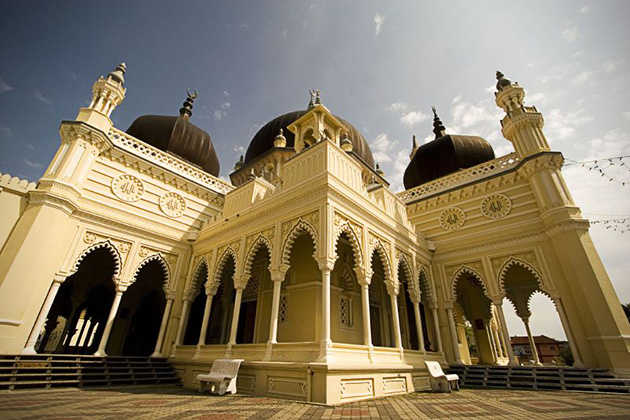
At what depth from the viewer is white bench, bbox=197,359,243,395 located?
716 centimetres

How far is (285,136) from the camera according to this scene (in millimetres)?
18766

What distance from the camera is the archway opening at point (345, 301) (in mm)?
10719

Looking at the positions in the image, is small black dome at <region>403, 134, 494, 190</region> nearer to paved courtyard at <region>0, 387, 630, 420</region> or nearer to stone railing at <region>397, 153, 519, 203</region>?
stone railing at <region>397, 153, 519, 203</region>

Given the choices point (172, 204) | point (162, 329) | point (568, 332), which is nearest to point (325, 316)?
point (162, 329)

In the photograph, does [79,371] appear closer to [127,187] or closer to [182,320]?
[182,320]

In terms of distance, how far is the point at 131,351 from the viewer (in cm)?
1479

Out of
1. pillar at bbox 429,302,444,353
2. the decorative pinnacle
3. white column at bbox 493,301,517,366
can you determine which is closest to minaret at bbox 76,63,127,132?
the decorative pinnacle

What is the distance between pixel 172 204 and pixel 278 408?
1069cm

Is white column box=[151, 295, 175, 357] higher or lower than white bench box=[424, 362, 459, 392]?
higher

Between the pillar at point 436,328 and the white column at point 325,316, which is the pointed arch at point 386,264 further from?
the pillar at point 436,328

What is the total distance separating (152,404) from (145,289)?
1140cm

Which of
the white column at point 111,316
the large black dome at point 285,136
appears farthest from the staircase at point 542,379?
the large black dome at point 285,136

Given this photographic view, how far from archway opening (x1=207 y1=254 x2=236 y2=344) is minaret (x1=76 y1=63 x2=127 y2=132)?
782 cm

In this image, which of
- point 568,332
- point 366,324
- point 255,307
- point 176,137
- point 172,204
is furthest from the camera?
point 176,137
